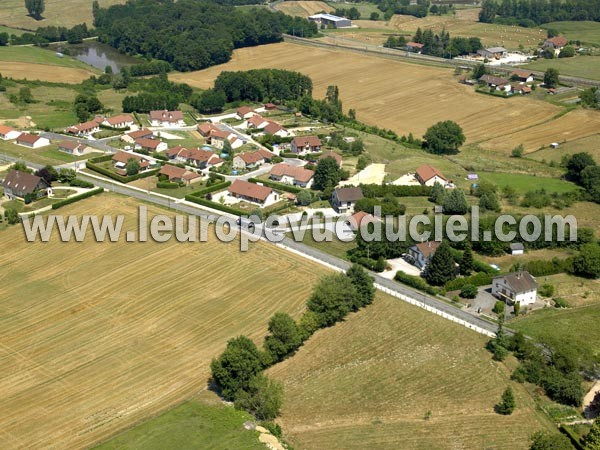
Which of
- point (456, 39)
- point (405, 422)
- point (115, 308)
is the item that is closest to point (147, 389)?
point (115, 308)

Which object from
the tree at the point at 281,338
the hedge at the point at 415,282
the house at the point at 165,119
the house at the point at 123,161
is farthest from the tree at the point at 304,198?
the house at the point at 165,119

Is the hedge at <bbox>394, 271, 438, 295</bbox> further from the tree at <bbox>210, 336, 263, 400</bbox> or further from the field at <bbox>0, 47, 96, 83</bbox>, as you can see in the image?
the field at <bbox>0, 47, 96, 83</bbox>

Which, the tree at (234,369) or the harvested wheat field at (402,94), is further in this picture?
the harvested wheat field at (402,94)

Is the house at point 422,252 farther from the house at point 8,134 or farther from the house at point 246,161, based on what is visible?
the house at point 8,134

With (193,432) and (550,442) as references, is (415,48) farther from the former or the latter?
(193,432)

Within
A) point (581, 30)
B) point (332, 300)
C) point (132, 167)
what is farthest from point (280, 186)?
point (581, 30)
